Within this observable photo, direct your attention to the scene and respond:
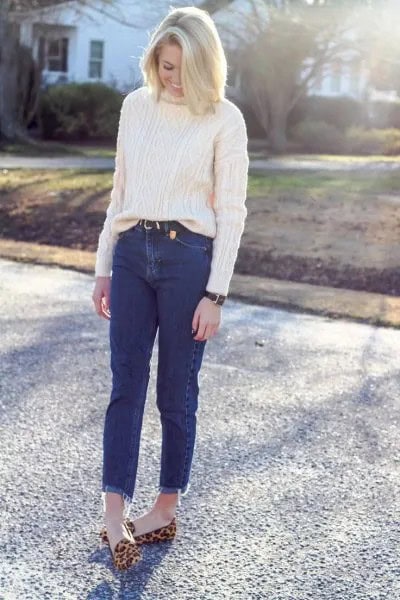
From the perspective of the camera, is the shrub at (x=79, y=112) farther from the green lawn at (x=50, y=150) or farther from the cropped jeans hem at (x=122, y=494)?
the cropped jeans hem at (x=122, y=494)

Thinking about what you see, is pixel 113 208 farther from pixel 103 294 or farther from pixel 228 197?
pixel 228 197

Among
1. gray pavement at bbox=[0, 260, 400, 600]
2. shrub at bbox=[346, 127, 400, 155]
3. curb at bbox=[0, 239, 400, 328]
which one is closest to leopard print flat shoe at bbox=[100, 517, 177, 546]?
gray pavement at bbox=[0, 260, 400, 600]

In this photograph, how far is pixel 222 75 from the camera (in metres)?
3.10

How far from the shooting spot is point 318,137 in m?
31.2

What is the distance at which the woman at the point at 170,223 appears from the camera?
10.2 feet

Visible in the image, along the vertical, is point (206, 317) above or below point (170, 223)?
below

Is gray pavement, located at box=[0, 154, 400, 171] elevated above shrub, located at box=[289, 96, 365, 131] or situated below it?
above

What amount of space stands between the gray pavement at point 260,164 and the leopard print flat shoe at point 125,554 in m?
15.1

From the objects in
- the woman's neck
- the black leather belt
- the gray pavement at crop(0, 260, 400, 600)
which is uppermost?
the woman's neck

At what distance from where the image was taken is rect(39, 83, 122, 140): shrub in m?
29.6

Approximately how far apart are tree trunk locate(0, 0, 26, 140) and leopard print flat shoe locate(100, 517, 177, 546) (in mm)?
23407

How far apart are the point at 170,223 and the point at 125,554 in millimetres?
1029

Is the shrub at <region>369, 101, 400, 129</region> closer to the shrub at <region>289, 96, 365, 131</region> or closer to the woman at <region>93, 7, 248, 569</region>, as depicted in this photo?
the shrub at <region>289, 96, 365, 131</region>

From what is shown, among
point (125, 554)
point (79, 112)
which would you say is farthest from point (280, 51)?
point (125, 554)
